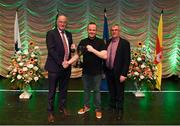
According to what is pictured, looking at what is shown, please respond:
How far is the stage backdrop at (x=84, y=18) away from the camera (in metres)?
7.50

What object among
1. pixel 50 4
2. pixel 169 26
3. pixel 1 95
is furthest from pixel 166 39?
pixel 1 95

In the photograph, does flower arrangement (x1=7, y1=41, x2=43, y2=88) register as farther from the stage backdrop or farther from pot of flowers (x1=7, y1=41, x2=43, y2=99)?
the stage backdrop

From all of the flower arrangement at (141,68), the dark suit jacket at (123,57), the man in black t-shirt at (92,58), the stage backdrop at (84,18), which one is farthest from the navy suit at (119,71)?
the stage backdrop at (84,18)

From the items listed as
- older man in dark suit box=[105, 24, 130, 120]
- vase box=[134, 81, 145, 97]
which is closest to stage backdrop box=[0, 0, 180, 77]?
vase box=[134, 81, 145, 97]

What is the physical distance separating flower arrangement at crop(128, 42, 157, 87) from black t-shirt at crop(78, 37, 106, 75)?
4.83 feet

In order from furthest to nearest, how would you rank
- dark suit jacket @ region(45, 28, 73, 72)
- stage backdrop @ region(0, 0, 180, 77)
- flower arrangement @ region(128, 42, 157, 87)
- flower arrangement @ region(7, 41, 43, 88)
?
stage backdrop @ region(0, 0, 180, 77) → flower arrangement @ region(128, 42, 157, 87) → flower arrangement @ region(7, 41, 43, 88) → dark suit jacket @ region(45, 28, 73, 72)

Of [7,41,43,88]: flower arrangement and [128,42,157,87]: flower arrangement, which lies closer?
[7,41,43,88]: flower arrangement

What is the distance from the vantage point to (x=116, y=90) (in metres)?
4.91

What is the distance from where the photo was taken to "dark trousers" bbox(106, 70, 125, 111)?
15.7 feet

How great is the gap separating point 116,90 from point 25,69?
1.79 m

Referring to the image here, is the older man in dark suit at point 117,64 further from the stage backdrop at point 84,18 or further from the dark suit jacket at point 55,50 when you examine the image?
the stage backdrop at point 84,18

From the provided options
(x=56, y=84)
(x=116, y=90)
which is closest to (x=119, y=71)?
(x=116, y=90)

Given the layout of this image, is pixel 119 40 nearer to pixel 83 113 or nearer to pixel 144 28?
pixel 83 113

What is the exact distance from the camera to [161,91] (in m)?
6.57
